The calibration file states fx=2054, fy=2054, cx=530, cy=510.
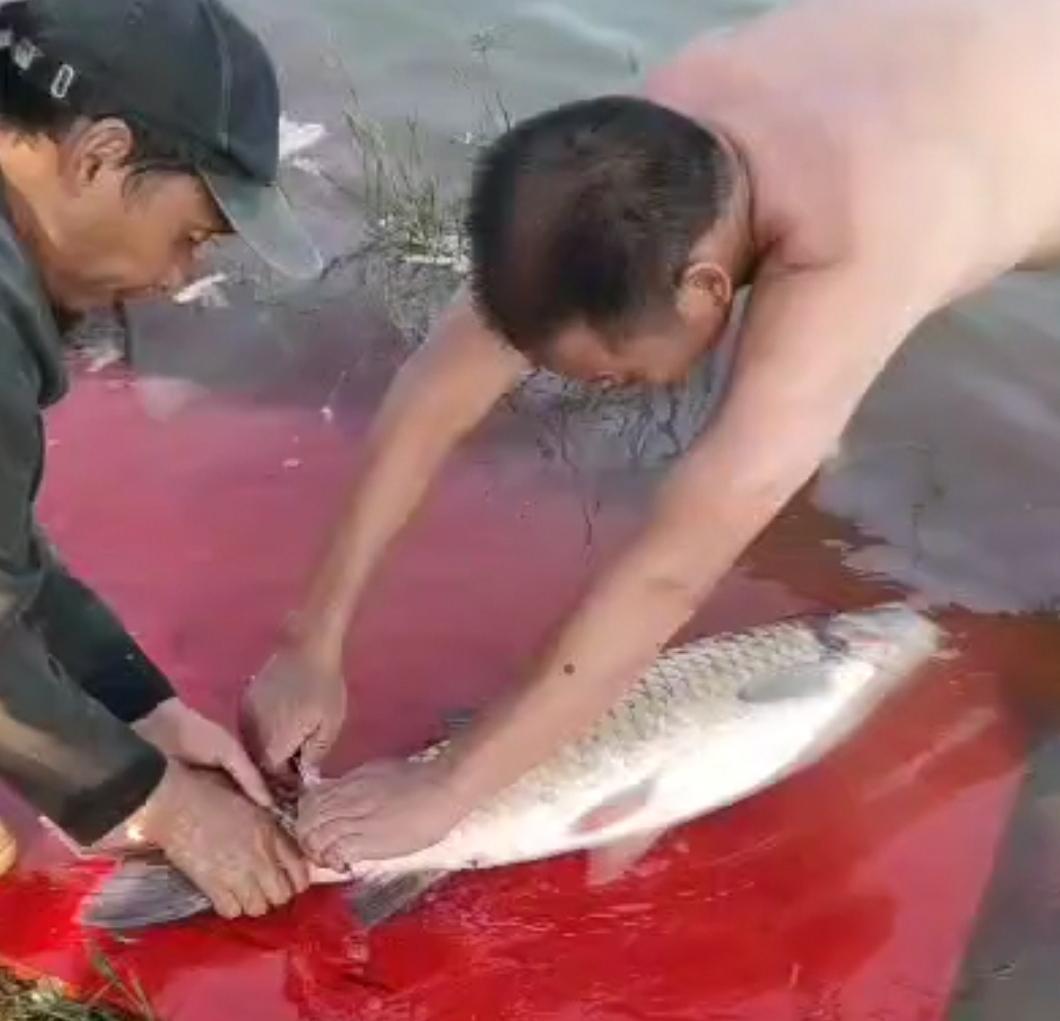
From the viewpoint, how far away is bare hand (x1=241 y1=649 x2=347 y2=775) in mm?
3586

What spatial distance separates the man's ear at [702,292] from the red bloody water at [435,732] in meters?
1.04

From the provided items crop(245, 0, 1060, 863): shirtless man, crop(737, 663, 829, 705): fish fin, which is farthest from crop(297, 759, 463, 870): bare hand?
crop(737, 663, 829, 705): fish fin

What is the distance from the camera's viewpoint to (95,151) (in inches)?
112

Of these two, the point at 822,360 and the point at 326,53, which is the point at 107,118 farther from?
the point at 326,53

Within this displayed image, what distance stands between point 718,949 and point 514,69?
3.98 meters

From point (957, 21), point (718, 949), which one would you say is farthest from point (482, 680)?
point (957, 21)

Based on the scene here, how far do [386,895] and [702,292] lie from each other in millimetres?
1168

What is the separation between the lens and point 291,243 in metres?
3.10

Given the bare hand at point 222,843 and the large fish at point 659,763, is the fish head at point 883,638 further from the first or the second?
the bare hand at point 222,843

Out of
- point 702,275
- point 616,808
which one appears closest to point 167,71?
point 702,275

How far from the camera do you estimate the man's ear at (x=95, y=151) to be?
2836mm

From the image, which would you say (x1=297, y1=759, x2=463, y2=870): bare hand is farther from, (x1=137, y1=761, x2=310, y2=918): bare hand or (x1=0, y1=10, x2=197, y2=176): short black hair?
(x1=0, y1=10, x2=197, y2=176): short black hair

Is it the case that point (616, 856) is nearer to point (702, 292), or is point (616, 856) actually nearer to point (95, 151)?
point (702, 292)

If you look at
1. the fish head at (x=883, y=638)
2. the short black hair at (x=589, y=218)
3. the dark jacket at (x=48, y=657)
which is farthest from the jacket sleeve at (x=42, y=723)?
the fish head at (x=883, y=638)
